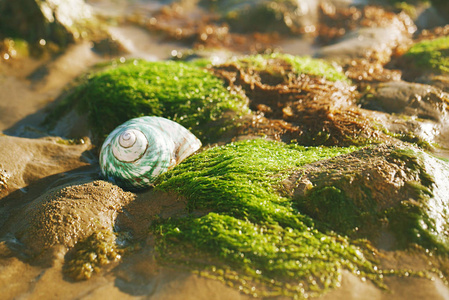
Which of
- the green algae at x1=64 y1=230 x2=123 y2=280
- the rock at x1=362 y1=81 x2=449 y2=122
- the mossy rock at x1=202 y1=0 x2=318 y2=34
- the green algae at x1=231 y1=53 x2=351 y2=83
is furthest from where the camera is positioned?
Answer: the mossy rock at x1=202 y1=0 x2=318 y2=34

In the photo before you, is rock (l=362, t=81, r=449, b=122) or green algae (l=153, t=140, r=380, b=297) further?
rock (l=362, t=81, r=449, b=122)

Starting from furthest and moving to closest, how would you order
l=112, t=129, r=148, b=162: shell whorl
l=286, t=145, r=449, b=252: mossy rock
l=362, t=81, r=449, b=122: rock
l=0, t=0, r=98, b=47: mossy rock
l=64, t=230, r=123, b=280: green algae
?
1. l=0, t=0, r=98, b=47: mossy rock
2. l=362, t=81, r=449, b=122: rock
3. l=112, t=129, r=148, b=162: shell whorl
4. l=286, t=145, r=449, b=252: mossy rock
5. l=64, t=230, r=123, b=280: green algae

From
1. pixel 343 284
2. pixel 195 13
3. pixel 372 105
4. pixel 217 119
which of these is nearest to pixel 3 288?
pixel 343 284

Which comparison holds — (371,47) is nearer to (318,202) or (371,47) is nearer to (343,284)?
(318,202)

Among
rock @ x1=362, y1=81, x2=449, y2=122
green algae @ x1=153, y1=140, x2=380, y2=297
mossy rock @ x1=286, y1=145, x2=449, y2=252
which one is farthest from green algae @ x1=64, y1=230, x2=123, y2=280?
rock @ x1=362, y1=81, x2=449, y2=122

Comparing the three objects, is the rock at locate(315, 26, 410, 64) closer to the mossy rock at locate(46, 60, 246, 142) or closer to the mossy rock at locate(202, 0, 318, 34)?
the mossy rock at locate(202, 0, 318, 34)

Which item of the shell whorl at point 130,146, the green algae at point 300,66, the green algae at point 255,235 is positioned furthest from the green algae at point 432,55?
the shell whorl at point 130,146

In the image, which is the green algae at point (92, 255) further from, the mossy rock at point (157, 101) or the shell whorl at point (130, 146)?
the mossy rock at point (157, 101)
